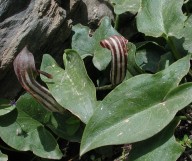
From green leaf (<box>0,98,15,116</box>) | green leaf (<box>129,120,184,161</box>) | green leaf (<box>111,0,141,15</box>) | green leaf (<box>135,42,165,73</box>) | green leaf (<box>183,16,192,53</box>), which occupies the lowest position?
green leaf (<box>129,120,184,161</box>)

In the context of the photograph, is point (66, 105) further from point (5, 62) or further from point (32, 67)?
point (5, 62)

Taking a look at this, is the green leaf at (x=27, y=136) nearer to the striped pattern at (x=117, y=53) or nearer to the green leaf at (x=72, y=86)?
the green leaf at (x=72, y=86)

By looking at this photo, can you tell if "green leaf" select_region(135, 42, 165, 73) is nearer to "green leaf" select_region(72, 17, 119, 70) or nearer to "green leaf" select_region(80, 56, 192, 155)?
"green leaf" select_region(72, 17, 119, 70)

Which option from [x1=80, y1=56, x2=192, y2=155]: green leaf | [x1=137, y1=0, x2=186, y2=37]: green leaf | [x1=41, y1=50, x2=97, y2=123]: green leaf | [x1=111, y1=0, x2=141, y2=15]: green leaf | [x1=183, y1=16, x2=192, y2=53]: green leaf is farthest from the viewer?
[x1=111, y1=0, x2=141, y2=15]: green leaf

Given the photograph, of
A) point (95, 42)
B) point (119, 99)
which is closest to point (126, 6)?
point (95, 42)

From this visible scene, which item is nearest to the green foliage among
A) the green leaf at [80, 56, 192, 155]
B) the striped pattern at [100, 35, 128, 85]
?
the green leaf at [80, 56, 192, 155]

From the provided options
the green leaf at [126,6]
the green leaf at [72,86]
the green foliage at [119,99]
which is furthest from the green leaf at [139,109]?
the green leaf at [126,6]

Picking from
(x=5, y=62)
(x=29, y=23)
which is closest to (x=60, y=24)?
(x=29, y=23)

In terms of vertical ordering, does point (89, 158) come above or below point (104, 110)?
below
